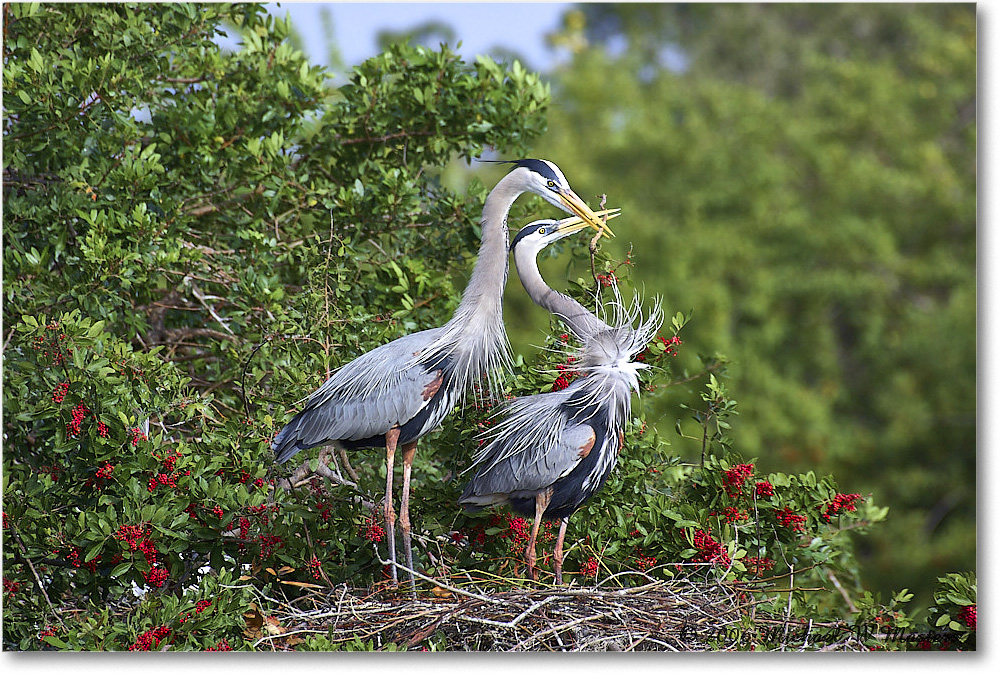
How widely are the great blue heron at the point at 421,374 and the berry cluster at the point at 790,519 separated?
0.92 m

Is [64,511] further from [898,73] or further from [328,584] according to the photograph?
[898,73]

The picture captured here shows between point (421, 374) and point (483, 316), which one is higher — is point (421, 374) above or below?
below

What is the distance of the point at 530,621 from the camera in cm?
261

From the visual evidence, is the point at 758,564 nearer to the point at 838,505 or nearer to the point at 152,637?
the point at 838,505

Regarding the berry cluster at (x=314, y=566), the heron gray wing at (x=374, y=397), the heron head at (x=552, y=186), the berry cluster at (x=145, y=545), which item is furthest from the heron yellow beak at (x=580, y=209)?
the berry cluster at (x=145, y=545)

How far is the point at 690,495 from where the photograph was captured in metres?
3.00

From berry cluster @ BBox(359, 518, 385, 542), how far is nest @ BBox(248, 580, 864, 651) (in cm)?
14

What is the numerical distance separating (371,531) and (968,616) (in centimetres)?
160

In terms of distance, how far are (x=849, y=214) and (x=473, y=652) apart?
7.70 metres

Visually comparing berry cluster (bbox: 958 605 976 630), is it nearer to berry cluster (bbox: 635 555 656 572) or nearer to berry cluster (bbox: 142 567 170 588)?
berry cluster (bbox: 635 555 656 572)

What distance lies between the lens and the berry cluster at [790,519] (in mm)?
2854

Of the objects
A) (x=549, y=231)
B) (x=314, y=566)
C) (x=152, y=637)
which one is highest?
(x=549, y=231)

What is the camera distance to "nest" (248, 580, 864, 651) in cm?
258

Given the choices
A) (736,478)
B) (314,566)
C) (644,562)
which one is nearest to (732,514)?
(736,478)
